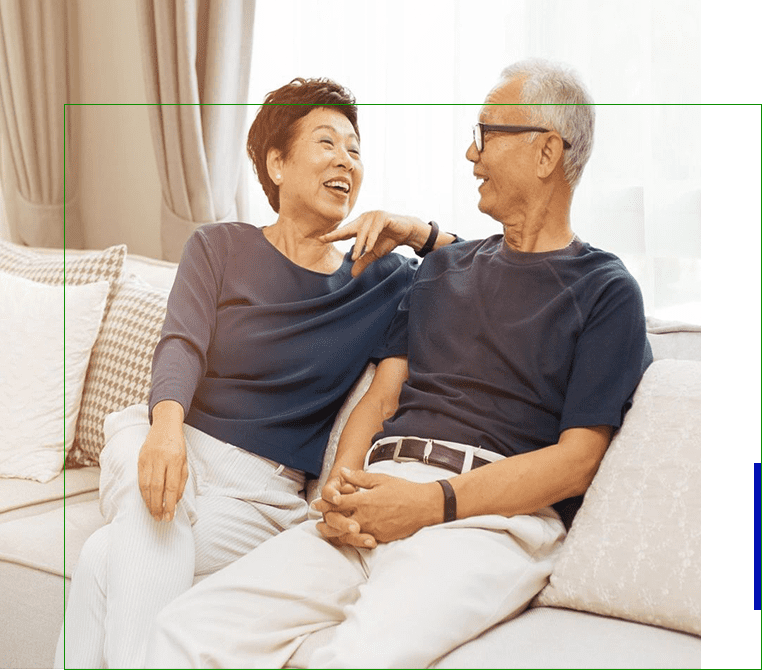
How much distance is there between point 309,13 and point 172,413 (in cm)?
158

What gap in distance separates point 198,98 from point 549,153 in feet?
5.14

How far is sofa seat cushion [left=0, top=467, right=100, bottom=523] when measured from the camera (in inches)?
69.3

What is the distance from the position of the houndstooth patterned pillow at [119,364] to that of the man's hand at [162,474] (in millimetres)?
511

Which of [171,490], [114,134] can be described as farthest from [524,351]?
[114,134]

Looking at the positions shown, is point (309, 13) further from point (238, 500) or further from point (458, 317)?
point (238, 500)

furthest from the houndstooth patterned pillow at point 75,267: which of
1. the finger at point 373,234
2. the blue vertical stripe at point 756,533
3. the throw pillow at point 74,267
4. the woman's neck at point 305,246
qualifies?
the blue vertical stripe at point 756,533

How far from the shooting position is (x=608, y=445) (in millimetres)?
1341

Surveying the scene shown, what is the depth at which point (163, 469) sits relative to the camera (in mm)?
1335

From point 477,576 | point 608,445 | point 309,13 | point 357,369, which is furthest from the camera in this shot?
point 309,13

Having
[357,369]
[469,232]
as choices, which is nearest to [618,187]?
[469,232]

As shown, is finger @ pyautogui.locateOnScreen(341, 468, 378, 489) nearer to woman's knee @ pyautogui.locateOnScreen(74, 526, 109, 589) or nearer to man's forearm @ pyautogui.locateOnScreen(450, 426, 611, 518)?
man's forearm @ pyautogui.locateOnScreen(450, 426, 611, 518)

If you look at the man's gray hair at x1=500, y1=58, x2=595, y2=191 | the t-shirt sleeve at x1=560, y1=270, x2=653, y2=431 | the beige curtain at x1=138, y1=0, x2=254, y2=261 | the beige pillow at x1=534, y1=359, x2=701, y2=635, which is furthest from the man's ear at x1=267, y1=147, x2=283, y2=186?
the beige curtain at x1=138, y1=0, x2=254, y2=261

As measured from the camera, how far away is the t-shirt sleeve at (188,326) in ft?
4.84

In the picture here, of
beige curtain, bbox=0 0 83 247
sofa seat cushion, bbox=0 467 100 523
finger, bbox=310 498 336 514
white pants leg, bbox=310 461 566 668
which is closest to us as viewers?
white pants leg, bbox=310 461 566 668
